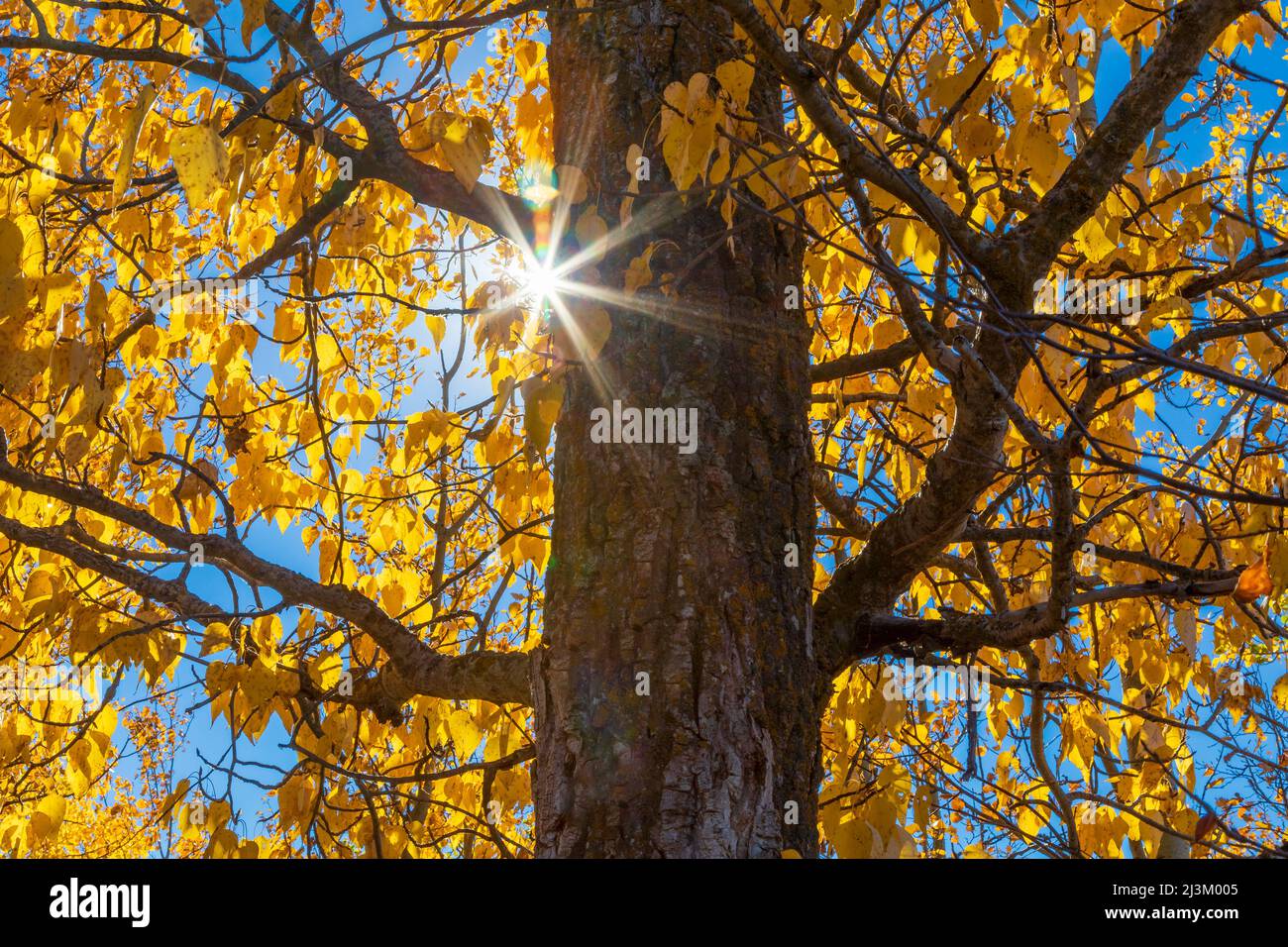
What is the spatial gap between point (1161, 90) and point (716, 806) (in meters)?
1.30

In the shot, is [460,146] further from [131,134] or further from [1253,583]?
[1253,583]

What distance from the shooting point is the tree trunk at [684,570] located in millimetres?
1605

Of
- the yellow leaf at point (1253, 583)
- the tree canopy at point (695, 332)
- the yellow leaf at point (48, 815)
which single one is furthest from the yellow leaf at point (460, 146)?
the yellow leaf at point (48, 815)

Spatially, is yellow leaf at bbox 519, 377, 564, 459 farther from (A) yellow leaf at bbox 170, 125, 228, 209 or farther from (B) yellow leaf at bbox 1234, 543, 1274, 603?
(B) yellow leaf at bbox 1234, 543, 1274, 603

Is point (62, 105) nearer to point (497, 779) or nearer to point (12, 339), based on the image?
point (12, 339)

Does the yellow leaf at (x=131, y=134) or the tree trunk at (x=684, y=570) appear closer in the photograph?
the yellow leaf at (x=131, y=134)

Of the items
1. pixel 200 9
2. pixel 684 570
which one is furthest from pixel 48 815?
pixel 200 9

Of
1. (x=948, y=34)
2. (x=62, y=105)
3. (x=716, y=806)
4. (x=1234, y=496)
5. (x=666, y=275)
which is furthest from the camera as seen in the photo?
(x=948, y=34)

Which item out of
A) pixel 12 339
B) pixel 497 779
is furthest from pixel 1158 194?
pixel 12 339

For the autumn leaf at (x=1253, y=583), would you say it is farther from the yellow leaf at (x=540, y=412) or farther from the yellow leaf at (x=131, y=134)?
the yellow leaf at (x=131, y=134)

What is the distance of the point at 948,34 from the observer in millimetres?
4574

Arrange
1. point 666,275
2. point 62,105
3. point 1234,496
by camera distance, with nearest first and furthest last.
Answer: point 1234,496 → point 666,275 → point 62,105

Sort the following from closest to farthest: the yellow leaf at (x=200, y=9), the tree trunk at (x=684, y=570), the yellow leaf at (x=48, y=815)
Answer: the yellow leaf at (x=200, y=9), the tree trunk at (x=684, y=570), the yellow leaf at (x=48, y=815)

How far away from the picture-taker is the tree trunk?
1605 mm
